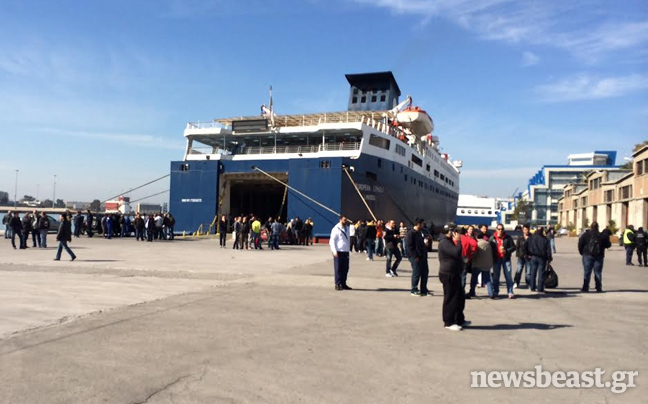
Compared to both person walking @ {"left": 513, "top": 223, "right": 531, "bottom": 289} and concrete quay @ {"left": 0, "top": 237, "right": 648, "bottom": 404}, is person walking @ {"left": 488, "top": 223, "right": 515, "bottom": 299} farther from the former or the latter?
person walking @ {"left": 513, "top": 223, "right": 531, "bottom": 289}

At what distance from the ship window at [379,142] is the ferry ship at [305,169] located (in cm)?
6

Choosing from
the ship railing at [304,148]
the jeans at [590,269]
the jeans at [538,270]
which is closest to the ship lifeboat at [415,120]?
the ship railing at [304,148]

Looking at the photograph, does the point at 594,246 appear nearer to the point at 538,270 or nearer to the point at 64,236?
the point at 538,270


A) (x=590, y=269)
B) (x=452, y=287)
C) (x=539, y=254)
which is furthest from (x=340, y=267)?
(x=590, y=269)

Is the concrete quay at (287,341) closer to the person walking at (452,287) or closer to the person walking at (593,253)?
the person walking at (452,287)

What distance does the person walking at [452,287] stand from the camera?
22.3ft

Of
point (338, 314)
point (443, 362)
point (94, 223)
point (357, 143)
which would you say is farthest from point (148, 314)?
point (94, 223)

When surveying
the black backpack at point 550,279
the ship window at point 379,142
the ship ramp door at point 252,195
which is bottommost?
the black backpack at point 550,279

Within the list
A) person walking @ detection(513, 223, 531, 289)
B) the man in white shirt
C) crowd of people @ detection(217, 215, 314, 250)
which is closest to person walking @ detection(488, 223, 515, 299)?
person walking @ detection(513, 223, 531, 289)

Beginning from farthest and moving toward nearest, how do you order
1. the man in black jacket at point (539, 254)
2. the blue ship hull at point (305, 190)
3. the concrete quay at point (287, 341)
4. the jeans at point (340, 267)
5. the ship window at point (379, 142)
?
the ship window at point (379, 142) < the blue ship hull at point (305, 190) < the man in black jacket at point (539, 254) < the jeans at point (340, 267) < the concrete quay at point (287, 341)

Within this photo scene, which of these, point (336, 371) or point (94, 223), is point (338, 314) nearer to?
point (336, 371)

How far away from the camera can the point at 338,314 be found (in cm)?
774

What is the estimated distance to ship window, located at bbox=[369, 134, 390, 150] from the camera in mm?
29109

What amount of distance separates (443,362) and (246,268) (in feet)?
30.9
